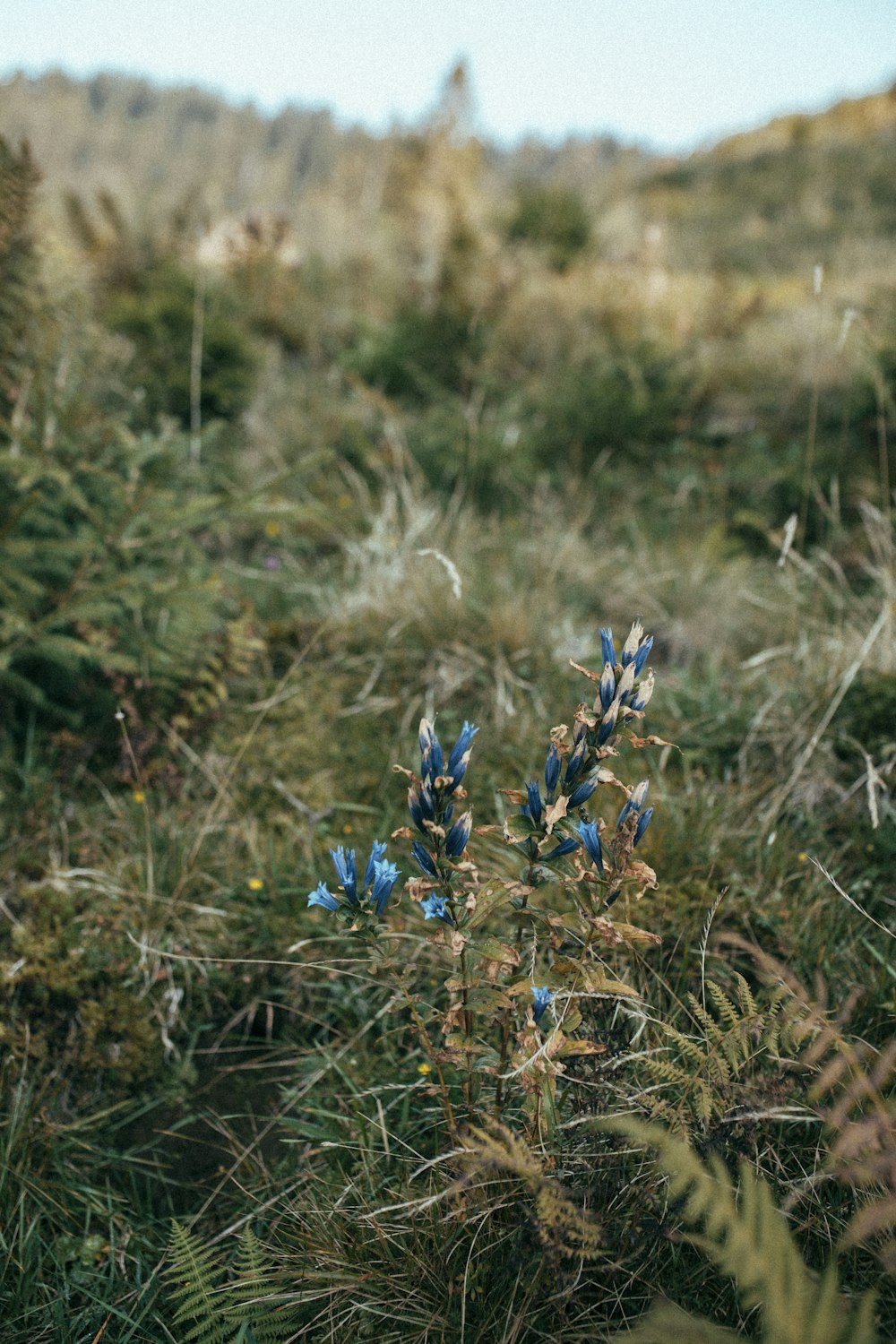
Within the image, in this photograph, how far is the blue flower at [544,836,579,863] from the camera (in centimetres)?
122

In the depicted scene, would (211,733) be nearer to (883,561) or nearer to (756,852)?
(756,852)

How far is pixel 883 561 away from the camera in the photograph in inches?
119

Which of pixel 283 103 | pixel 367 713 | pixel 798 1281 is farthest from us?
pixel 283 103

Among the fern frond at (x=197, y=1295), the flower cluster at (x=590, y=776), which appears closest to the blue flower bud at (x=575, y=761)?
the flower cluster at (x=590, y=776)

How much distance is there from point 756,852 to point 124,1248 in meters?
1.63

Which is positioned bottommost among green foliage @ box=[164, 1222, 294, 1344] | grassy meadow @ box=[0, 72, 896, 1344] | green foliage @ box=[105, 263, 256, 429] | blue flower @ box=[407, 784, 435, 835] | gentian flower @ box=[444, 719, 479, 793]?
green foliage @ box=[164, 1222, 294, 1344]

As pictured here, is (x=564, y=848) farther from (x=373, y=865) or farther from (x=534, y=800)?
(x=373, y=865)

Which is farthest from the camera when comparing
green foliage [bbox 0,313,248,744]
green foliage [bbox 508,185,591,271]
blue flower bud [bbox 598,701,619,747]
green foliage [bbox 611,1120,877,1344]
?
green foliage [bbox 508,185,591,271]

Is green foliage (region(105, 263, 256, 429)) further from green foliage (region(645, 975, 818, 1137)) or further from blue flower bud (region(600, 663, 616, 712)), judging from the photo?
green foliage (region(645, 975, 818, 1137))

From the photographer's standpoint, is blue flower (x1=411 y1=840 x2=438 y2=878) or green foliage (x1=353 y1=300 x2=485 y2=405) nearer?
blue flower (x1=411 y1=840 x2=438 y2=878)

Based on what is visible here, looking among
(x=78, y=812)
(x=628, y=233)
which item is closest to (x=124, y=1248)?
(x=78, y=812)

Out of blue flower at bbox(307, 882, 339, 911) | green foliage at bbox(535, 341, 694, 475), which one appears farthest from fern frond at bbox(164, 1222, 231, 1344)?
green foliage at bbox(535, 341, 694, 475)

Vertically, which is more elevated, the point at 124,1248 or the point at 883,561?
the point at 883,561

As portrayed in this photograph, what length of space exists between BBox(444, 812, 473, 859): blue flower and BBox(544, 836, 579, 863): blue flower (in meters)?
0.15
